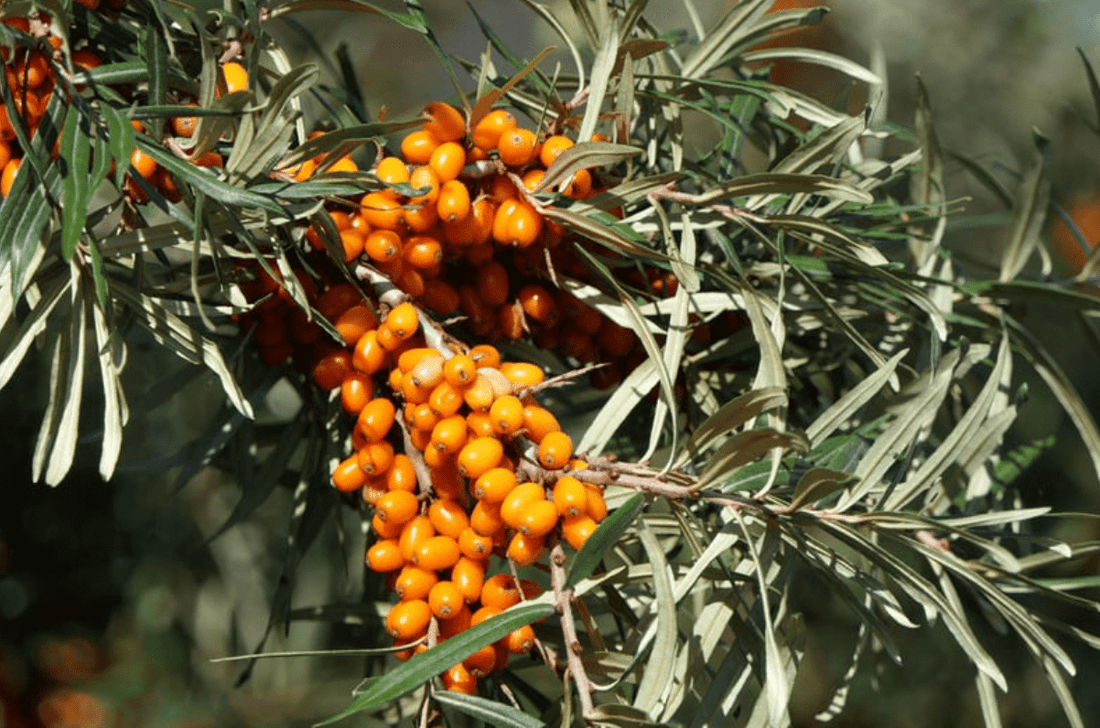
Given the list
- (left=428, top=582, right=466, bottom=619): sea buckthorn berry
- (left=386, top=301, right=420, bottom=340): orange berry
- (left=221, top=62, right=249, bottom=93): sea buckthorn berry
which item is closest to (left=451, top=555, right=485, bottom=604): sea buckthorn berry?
(left=428, top=582, right=466, bottom=619): sea buckthorn berry

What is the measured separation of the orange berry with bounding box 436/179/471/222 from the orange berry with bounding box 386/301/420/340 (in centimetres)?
5

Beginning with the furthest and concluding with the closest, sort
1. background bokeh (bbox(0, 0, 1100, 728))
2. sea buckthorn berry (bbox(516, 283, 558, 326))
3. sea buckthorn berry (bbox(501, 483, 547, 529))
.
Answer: background bokeh (bbox(0, 0, 1100, 728))
sea buckthorn berry (bbox(516, 283, 558, 326))
sea buckthorn berry (bbox(501, 483, 547, 529))

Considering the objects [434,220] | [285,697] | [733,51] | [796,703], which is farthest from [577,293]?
[796,703]

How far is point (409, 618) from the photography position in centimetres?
50

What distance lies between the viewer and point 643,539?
18.9 inches

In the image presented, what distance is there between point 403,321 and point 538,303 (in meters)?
0.09

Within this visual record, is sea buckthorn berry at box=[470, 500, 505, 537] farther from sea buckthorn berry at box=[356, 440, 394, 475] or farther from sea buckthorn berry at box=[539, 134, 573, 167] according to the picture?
sea buckthorn berry at box=[539, 134, 573, 167]

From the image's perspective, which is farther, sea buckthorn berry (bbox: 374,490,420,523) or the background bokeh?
the background bokeh

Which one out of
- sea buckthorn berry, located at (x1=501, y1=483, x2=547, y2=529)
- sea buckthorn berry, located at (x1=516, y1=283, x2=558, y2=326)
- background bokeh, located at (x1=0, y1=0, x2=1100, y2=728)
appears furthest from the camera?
background bokeh, located at (x1=0, y1=0, x2=1100, y2=728)

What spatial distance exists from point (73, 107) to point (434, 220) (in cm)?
16

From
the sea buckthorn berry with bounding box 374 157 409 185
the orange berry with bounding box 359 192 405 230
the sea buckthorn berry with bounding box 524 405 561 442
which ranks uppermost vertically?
the sea buckthorn berry with bounding box 374 157 409 185

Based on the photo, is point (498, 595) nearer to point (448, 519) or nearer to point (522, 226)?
point (448, 519)

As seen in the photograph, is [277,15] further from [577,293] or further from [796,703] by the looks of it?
[796,703]

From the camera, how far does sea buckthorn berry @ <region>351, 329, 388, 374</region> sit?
519mm
